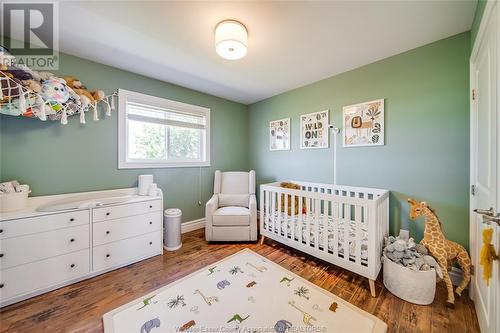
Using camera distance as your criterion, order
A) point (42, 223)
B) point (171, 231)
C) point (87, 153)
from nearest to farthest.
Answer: point (42, 223) → point (87, 153) → point (171, 231)

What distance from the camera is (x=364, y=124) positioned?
2.30 m

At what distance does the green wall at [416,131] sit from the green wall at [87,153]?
2.14 meters

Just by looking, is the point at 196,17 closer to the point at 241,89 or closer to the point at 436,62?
the point at 241,89

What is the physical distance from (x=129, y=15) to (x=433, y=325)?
10.8 feet

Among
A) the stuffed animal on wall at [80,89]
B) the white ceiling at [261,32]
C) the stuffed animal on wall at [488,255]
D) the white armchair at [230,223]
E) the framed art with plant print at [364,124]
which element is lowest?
the white armchair at [230,223]

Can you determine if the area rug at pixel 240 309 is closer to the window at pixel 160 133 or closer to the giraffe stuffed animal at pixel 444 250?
the giraffe stuffed animal at pixel 444 250

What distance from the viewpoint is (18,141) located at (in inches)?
71.2

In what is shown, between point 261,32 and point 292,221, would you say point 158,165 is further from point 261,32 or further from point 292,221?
point 261,32

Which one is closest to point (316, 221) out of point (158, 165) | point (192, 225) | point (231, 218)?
point (231, 218)

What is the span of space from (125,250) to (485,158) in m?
3.23

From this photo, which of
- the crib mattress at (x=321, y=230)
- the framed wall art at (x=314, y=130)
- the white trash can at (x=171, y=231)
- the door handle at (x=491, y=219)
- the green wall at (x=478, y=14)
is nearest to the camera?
the door handle at (x=491, y=219)

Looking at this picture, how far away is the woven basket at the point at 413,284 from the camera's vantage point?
1.48 m

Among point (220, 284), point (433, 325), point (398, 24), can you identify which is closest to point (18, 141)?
point (220, 284)

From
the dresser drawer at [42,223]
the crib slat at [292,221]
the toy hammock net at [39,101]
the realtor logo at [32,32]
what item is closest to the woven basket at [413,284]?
the crib slat at [292,221]
